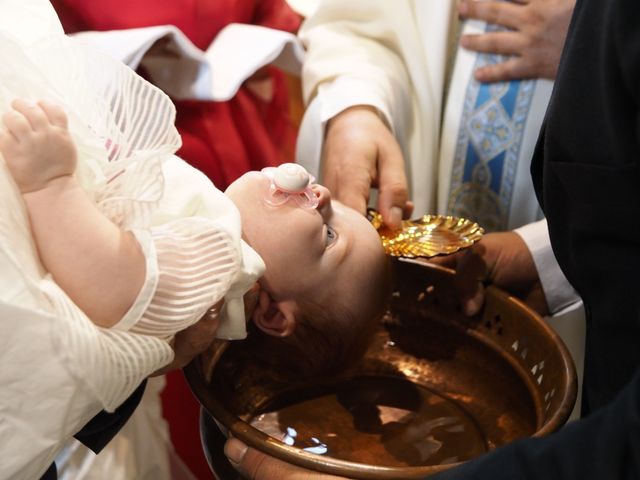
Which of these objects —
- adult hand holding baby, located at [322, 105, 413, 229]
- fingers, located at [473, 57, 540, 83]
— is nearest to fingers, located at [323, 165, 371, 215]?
adult hand holding baby, located at [322, 105, 413, 229]

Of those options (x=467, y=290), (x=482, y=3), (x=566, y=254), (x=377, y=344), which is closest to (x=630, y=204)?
(x=566, y=254)

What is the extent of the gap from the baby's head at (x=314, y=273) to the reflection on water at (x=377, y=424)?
40mm

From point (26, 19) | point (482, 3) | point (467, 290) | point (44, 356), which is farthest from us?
point (482, 3)

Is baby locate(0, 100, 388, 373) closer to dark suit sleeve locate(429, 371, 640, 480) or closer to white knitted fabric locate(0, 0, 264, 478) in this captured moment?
white knitted fabric locate(0, 0, 264, 478)

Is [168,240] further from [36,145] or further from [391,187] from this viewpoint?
[391,187]

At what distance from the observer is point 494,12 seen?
108 centimetres

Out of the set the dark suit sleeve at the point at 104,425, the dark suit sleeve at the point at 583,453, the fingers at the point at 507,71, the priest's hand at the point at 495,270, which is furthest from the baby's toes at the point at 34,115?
the fingers at the point at 507,71

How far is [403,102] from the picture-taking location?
1.15 meters

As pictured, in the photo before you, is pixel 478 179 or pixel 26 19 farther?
pixel 478 179

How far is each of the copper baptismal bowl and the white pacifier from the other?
0.54 ft

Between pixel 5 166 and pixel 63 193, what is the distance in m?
0.04

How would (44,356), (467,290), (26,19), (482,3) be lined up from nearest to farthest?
1. (44,356)
2. (26,19)
3. (467,290)
4. (482,3)

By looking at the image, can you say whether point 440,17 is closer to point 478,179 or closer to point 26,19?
point 478,179

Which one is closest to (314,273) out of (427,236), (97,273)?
(427,236)
